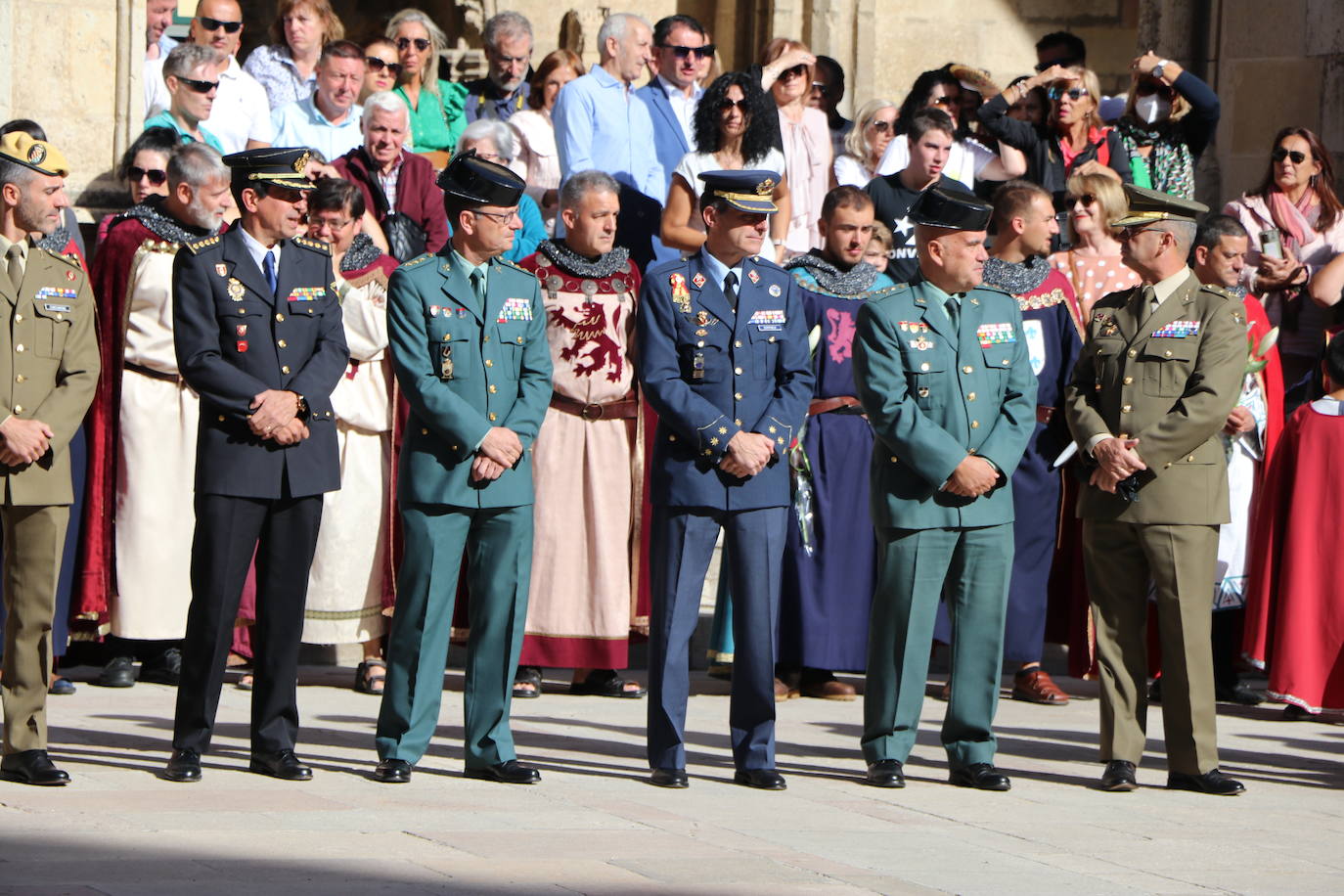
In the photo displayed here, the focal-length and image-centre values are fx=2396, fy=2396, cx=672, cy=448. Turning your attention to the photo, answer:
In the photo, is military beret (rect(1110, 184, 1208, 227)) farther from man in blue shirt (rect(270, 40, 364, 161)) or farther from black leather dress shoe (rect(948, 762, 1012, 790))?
man in blue shirt (rect(270, 40, 364, 161))

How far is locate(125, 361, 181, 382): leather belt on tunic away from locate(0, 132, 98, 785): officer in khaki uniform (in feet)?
6.51

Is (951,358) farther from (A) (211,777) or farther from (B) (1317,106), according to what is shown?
(B) (1317,106)

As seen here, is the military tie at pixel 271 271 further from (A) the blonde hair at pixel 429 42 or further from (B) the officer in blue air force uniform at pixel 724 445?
(A) the blonde hair at pixel 429 42

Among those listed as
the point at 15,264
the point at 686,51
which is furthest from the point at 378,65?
the point at 15,264

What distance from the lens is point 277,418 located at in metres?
6.96

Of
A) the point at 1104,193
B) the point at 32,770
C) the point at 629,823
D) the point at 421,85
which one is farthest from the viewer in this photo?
the point at 421,85

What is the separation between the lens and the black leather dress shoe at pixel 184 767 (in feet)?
22.5

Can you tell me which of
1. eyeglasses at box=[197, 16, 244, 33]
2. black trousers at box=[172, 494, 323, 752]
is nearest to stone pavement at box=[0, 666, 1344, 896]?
black trousers at box=[172, 494, 323, 752]

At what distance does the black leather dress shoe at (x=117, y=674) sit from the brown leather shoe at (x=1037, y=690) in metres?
3.46

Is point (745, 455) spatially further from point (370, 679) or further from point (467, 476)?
point (370, 679)

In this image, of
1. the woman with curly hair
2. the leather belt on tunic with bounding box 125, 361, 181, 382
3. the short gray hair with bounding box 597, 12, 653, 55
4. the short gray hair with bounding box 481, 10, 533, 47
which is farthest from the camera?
the short gray hair with bounding box 481, 10, 533, 47

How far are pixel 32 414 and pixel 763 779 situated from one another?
93.9 inches

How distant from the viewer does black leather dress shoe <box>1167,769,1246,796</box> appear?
24.0 feet

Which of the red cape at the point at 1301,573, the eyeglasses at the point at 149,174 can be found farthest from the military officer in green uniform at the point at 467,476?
the red cape at the point at 1301,573
